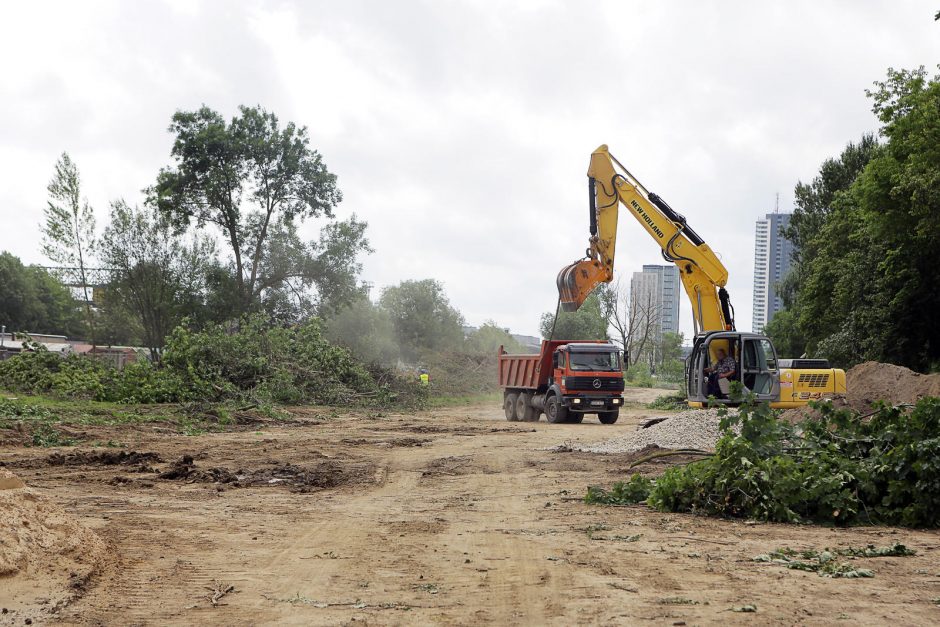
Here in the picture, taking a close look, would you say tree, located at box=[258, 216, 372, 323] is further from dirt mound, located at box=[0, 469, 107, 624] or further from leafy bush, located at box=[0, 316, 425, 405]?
dirt mound, located at box=[0, 469, 107, 624]

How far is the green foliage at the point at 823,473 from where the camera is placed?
9.52m

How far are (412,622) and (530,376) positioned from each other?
24.7 meters

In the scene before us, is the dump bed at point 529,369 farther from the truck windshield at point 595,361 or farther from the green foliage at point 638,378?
the green foliage at point 638,378

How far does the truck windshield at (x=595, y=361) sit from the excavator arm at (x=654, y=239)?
382 centimetres

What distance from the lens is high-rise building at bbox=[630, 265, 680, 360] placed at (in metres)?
88.2

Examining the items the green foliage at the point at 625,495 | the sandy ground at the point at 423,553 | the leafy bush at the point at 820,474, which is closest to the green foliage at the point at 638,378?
the sandy ground at the point at 423,553

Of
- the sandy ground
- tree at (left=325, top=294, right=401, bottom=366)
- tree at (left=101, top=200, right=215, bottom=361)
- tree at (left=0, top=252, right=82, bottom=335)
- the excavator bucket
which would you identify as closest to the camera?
the sandy ground

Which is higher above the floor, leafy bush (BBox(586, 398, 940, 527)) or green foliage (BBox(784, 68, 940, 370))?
green foliage (BBox(784, 68, 940, 370))

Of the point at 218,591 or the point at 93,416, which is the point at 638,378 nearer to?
the point at 93,416

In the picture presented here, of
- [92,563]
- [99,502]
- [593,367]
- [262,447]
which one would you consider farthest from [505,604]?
[593,367]

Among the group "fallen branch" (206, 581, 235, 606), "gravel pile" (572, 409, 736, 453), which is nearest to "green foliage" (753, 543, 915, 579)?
"fallen branch" (206, 581, 235, 606)

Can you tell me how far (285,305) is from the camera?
51.8 metres

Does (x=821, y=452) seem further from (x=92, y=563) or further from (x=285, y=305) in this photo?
(x=285, y=305)

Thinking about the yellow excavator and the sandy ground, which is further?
the yellow excavator
